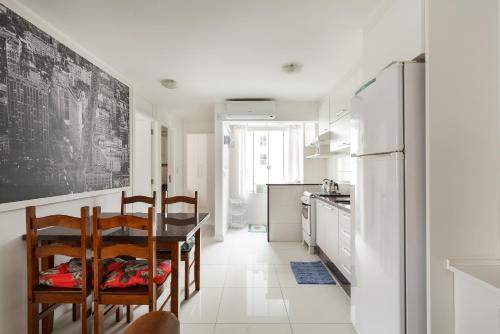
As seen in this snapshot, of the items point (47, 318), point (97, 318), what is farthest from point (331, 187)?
point (47, 318)

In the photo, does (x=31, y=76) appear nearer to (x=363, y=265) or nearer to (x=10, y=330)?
(x=10, y=330)

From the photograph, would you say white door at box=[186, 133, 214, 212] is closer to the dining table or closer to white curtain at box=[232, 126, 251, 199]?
white curtain at box=[232, 126, 251, 199]

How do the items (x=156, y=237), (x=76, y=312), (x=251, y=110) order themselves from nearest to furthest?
(x=156, y=237), (x=76, y=312), (x=251, y=110)

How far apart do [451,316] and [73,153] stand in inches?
115

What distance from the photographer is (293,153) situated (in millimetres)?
6234

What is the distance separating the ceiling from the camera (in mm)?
2023

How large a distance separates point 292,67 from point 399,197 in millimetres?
2186

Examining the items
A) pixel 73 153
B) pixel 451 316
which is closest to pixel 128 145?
pixel 73 153

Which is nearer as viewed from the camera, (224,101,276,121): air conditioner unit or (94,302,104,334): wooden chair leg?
(94,302,104,334): wooden chair leg

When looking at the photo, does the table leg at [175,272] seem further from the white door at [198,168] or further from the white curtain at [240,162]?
the white door at [198,168]

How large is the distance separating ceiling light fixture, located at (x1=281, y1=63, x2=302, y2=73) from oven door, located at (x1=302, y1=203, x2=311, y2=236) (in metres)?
1.99

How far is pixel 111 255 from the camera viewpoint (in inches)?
68.9

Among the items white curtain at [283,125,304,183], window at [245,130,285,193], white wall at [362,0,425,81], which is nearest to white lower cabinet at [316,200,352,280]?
white wall at [362,0,425,81]

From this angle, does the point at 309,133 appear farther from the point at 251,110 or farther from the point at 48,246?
the point at 48,246
